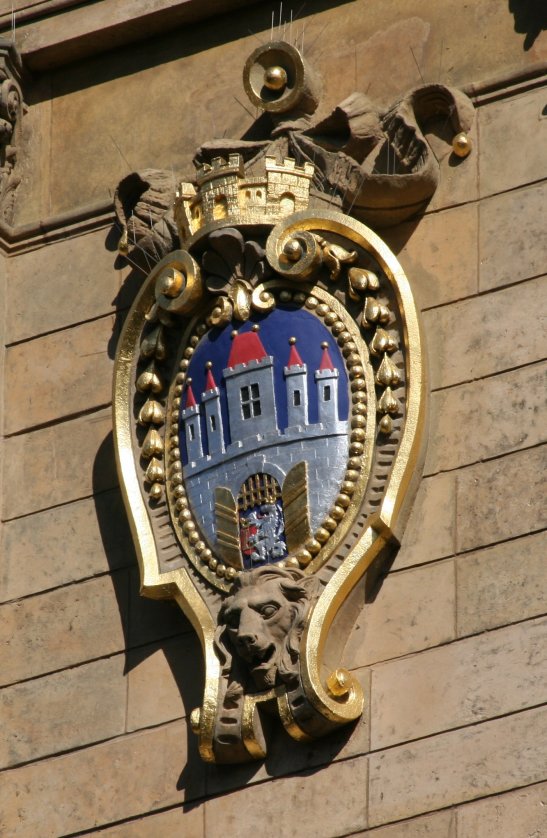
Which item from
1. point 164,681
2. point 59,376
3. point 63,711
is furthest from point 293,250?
point 63,711

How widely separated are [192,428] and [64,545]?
76cm

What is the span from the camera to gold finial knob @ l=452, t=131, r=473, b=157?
11.9 meters

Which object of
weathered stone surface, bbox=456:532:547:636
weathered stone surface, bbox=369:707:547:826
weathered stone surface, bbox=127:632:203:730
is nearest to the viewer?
weathered stone surface, bbox=369:707:547:826

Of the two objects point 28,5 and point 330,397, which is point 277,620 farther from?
point 28,5

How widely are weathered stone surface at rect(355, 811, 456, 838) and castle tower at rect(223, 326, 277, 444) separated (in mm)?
1768

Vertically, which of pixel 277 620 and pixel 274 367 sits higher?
pixel 274 367

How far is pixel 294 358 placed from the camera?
11617 millimetres

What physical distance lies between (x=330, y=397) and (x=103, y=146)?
209 cm

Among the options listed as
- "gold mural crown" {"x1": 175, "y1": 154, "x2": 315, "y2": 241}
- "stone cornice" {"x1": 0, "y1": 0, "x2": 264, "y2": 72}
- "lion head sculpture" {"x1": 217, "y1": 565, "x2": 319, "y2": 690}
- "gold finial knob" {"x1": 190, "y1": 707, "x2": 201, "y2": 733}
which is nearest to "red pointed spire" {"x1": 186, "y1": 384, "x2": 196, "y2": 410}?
"gold mural crown" {"x1": 175, "y1": 154, "x2": 315, "y2": 241}

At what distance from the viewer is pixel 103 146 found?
1294 cm

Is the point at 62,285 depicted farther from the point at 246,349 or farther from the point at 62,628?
the point at 62,628

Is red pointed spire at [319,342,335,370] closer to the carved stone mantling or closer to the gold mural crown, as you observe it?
the gold mural crown

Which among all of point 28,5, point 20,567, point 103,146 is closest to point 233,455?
point 20,567

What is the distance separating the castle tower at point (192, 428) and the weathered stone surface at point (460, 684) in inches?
51.9
